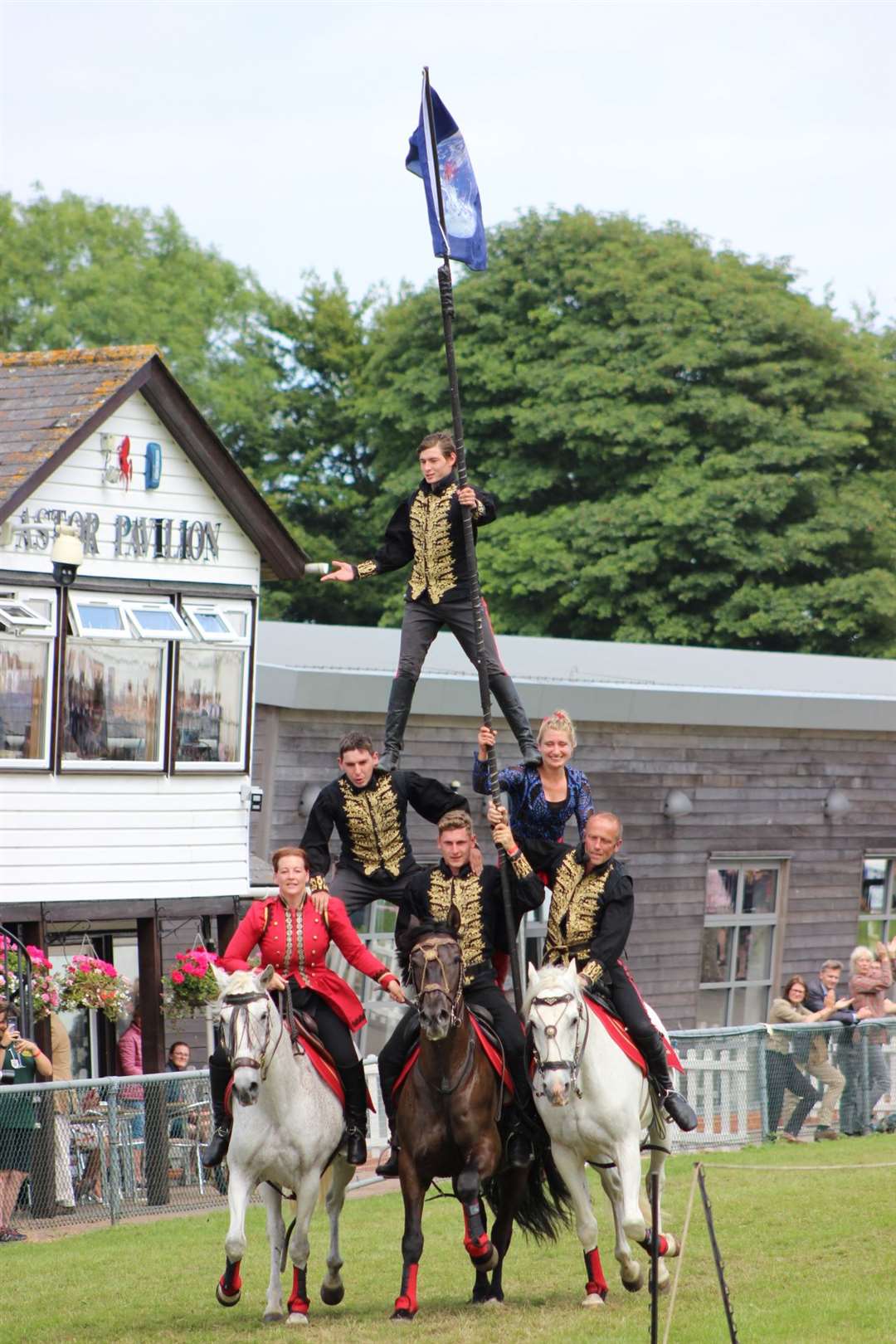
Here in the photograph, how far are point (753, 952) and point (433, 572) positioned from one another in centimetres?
1385

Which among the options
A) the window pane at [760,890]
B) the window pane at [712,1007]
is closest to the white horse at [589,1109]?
the window pane at [712,1007]

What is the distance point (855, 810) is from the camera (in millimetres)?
25625

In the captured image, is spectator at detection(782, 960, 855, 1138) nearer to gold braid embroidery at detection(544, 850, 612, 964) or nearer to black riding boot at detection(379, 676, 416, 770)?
black riding boot at detection(379, 676, 416, 770)

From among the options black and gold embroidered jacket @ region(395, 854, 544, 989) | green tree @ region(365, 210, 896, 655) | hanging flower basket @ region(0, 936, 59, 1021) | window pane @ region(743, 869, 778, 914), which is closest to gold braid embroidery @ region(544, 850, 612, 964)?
black and gold embroidered jacket @ region(395, 854, 544, 989)

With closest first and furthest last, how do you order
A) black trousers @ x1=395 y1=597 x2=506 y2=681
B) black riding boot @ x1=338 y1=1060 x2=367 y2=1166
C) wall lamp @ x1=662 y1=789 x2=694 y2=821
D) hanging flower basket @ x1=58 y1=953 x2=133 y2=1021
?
black riding boot @ x1=338 y1=1060 x2=367 y2=1166 → black trousers @ x1=395 y1=597 x2=506 y2=681 → hanging flower basket @ x1=58 y1=953 x2=133 y2=1021 → wall lamp @ x1=662 y1=789 x2=694 y2=821

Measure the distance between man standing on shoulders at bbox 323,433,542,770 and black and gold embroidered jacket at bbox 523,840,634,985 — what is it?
0.80 m

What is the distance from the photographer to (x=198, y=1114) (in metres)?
15.5

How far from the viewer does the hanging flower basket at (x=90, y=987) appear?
58.0 feet

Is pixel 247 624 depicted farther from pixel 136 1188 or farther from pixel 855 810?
pixel 855 810

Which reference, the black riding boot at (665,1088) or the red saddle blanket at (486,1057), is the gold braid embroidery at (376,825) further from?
the black riding boot at (665,1088)

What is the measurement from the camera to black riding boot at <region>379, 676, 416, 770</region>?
1220 centimetres

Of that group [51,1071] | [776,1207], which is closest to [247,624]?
[51,1071]

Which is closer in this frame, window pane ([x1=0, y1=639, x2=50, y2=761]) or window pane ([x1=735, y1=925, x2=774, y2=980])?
window pane ([x1=0, y1=639, x2=50, y2=761])

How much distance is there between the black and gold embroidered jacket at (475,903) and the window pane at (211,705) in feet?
30.8
